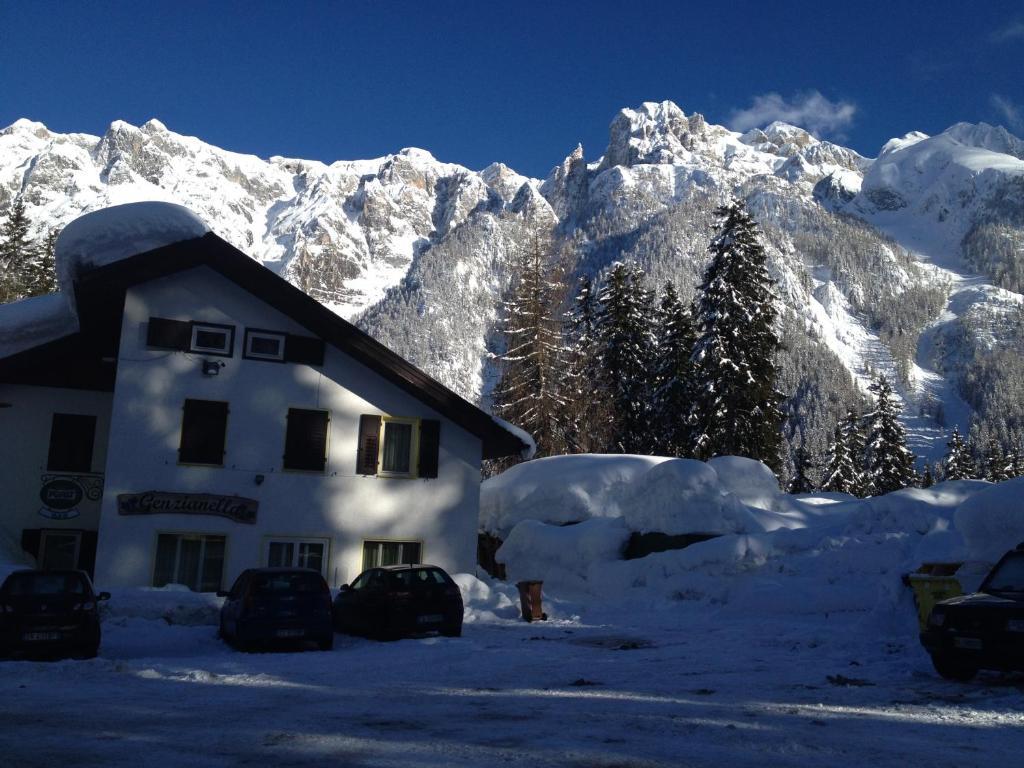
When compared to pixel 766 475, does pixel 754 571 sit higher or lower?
lower

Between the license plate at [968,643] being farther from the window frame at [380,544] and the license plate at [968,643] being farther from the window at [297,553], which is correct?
the window at [297,553]

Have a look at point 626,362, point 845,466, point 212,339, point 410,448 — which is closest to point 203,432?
point 212,339

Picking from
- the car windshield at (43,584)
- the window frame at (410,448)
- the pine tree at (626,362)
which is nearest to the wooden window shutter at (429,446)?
the window frame at (410,448)

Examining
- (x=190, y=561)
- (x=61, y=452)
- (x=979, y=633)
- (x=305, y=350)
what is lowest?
(x=979, y=633)

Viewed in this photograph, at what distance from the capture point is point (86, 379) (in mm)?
24484

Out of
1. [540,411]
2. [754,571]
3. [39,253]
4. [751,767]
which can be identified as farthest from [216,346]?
[39,253]

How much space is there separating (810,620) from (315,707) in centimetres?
1245

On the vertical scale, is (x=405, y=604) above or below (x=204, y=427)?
below

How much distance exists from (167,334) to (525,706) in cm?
1710

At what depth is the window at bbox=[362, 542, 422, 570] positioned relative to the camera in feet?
80.1

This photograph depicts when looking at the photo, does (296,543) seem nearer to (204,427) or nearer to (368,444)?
(368,444)

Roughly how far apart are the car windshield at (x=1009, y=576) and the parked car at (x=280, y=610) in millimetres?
10502

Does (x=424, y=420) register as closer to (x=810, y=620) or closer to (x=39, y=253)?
(x=810, y=620)

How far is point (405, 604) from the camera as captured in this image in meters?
17.1
